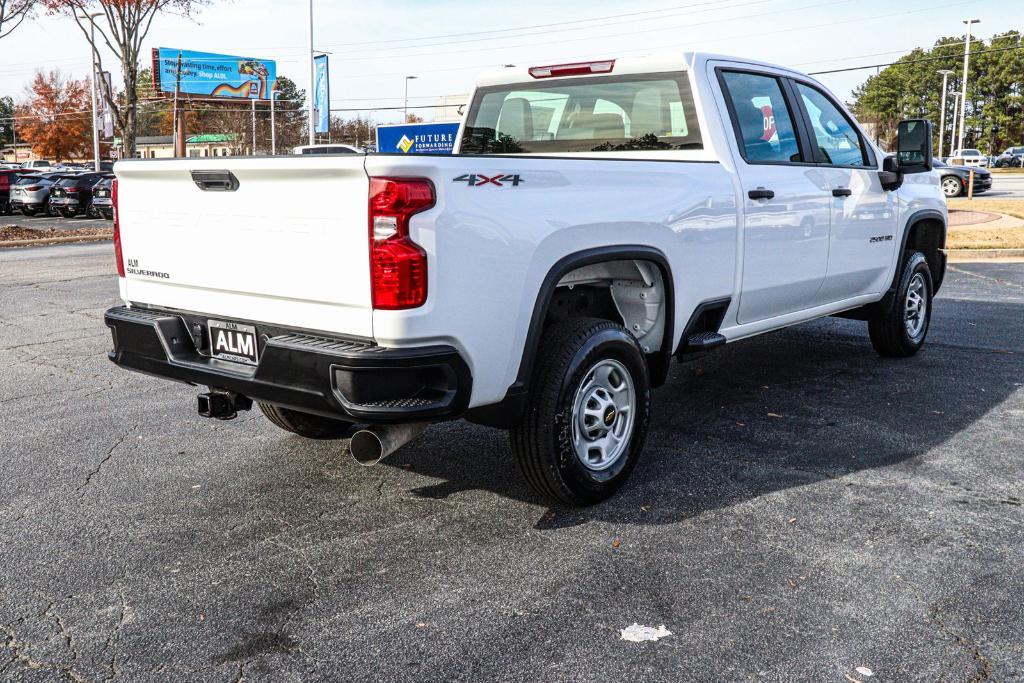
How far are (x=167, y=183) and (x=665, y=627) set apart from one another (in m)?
2.69

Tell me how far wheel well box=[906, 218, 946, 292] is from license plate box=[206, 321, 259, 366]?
17.7 feet

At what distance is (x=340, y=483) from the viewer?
459 centimetres

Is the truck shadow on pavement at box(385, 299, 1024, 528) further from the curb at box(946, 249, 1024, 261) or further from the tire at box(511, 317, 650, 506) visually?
the curb at box(946, 249, 1024, 261)

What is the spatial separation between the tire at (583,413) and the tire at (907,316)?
342 centimetres

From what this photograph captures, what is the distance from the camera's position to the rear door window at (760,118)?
5176 mm

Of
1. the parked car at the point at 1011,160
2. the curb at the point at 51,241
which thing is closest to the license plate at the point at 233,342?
the curb at the point at 51,241

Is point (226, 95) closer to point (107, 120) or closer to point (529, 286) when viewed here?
point (107, 120)

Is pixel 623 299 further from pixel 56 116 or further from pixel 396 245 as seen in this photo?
pixel 56 116

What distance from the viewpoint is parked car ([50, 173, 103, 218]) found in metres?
28.4

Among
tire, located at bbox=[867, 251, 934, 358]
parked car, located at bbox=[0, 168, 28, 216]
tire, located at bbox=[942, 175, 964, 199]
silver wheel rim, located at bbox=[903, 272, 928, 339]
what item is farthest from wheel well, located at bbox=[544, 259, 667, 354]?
parked car, located at bbox=[0, 168, 28, 216]

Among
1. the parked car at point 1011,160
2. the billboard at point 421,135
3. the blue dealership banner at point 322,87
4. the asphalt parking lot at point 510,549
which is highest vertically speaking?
the blue dealership banner at point 322,87

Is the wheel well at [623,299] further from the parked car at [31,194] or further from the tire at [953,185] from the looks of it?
the parked car at [31,194]

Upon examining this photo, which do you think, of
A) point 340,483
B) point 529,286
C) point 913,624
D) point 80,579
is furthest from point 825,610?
point 80,579

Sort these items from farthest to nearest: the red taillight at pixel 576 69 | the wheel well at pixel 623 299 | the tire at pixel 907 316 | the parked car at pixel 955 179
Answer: the parked car at pixel 955 179
the tire at pixel 907 316
the red taillight at pixel 576 69
the wheel well at pixel 623 299
